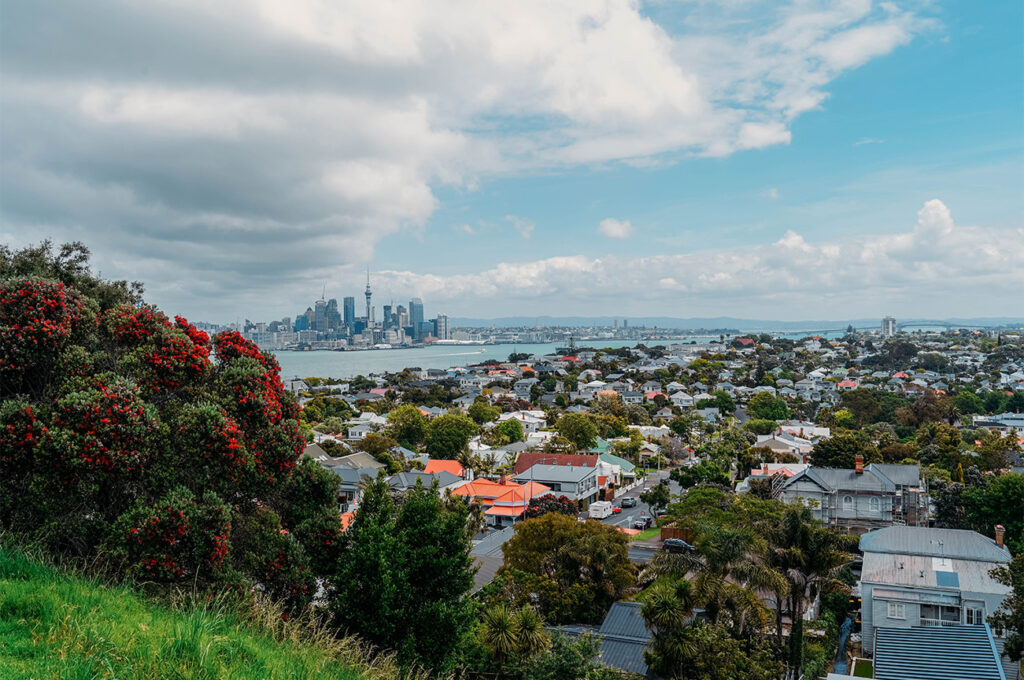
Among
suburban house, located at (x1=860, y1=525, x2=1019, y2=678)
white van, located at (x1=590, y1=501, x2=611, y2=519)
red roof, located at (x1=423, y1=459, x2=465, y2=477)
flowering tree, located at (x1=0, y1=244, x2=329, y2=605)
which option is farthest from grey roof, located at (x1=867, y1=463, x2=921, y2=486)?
flowering tree, located at (x1=0, y1=244, x2=329, y2=605)

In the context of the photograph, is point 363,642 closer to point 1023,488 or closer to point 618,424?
point 1023,488

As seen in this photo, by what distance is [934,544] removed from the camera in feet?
54.2

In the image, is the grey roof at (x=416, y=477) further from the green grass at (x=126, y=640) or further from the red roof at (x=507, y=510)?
the green grass at (x=126, y=640)

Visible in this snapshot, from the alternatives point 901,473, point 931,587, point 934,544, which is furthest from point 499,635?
point 901,473

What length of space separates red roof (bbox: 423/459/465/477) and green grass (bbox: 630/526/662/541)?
10.9 metres

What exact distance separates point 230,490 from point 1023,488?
73.4 feet

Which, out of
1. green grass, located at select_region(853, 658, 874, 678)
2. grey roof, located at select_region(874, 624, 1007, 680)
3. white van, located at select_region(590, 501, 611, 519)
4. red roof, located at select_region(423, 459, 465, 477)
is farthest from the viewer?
red roof, located at select_region(423, 459, 465, 477)

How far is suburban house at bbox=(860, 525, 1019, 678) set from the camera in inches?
567

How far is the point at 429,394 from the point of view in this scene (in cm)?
6675

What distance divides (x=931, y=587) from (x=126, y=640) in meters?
16.3

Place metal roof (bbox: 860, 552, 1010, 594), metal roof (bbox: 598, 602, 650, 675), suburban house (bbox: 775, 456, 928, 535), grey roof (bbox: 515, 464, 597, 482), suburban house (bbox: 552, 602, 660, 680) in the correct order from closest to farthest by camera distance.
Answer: suburban house (bbox: 552, 602, 660, 680), metal roof (bbox: 598, 602, 650, 675), metal roof (bbox: 860, 552, 1010, 594), suburban house (bbox: 775, 456, 928, 535), grey roof (bbox: 515, 464, 597, 482)

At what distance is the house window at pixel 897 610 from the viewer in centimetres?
1477

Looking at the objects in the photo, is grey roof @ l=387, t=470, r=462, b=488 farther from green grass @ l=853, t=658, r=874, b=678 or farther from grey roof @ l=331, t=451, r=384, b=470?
green grass @ l=853, t=658, r=874, b=678

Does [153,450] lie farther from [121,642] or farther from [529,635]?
[529,635]
